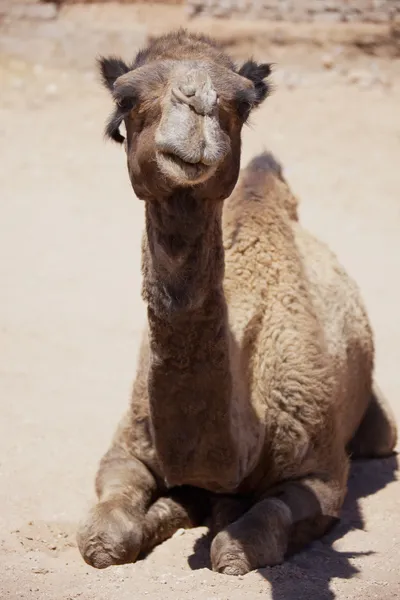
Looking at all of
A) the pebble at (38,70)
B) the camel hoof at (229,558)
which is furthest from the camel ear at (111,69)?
the pebble at (38,70)

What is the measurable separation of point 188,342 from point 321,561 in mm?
1338

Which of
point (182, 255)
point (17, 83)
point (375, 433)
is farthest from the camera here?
point (17, 83)

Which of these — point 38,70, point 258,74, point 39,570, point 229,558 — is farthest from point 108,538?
point 38,70

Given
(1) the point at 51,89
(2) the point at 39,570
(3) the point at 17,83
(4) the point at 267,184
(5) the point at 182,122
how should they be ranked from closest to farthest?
(5) the point at 182,122 < (2) the point at 39,570 < (4) the point at 267,184 < (1) the point at 51,89 < (3) the point at 17,83

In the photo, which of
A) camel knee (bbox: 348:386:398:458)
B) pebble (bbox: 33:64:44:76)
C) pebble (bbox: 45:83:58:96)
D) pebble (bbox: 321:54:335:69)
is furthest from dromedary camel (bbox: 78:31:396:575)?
pebble (bbox: 33:64:44:76)

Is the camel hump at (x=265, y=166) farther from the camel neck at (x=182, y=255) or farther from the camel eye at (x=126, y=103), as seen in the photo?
the camel eye at (x=126, y=103)

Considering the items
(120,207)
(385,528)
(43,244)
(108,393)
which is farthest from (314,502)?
(120,207)

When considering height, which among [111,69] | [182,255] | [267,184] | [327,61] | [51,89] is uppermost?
[327,61]

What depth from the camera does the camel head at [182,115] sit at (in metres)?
3.88

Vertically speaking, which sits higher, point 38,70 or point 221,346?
point 38,70

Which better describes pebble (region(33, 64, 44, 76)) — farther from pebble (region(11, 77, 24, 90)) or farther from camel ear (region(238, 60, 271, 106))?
camel ear (region(238, 60, 271, 106))

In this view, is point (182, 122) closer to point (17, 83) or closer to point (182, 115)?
point (182, 115)

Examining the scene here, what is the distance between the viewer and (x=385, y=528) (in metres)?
5.53

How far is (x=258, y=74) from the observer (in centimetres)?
473
